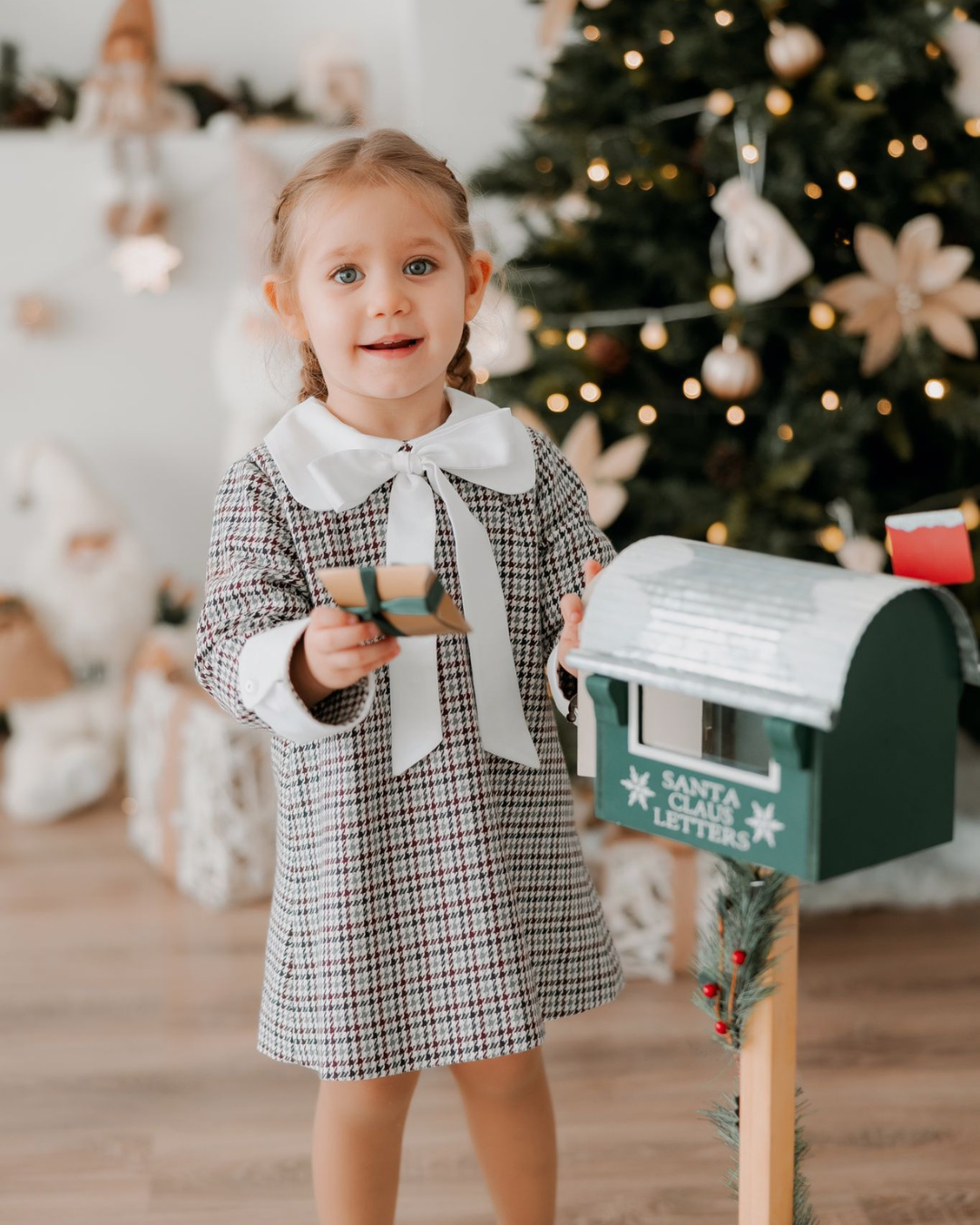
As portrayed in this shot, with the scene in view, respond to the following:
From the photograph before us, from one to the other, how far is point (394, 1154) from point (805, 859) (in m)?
0.57

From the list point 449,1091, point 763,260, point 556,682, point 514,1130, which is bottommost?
point 449,1091

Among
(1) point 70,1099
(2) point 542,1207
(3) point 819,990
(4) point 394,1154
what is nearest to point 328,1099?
(4) point 394,1154

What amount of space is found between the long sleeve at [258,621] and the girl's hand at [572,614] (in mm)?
168

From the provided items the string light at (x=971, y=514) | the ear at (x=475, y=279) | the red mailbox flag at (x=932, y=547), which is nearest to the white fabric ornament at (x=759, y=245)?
the string light at (x=971, y=514)

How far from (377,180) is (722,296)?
1070 millimetres

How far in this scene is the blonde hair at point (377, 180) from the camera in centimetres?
110

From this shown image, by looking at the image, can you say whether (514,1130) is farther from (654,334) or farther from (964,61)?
(964,61)

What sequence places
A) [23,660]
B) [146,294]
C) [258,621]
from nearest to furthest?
1. [258,621]
2. [23,660]
3. [146,294]

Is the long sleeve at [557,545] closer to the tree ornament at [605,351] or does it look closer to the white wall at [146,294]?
the tree ornament at [605,351]

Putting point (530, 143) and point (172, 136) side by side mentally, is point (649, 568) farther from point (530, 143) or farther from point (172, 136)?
point (172, 136)

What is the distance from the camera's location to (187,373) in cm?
335

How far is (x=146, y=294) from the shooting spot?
3.28 m

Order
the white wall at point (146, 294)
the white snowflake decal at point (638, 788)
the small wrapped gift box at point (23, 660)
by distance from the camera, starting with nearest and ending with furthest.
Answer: the white snowflake decal at point (638, 788) → the small wrapped gift box at point (23, 660) → the white wall at point (146, 294)

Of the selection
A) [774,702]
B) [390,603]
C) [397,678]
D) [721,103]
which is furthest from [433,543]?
[721,103]
